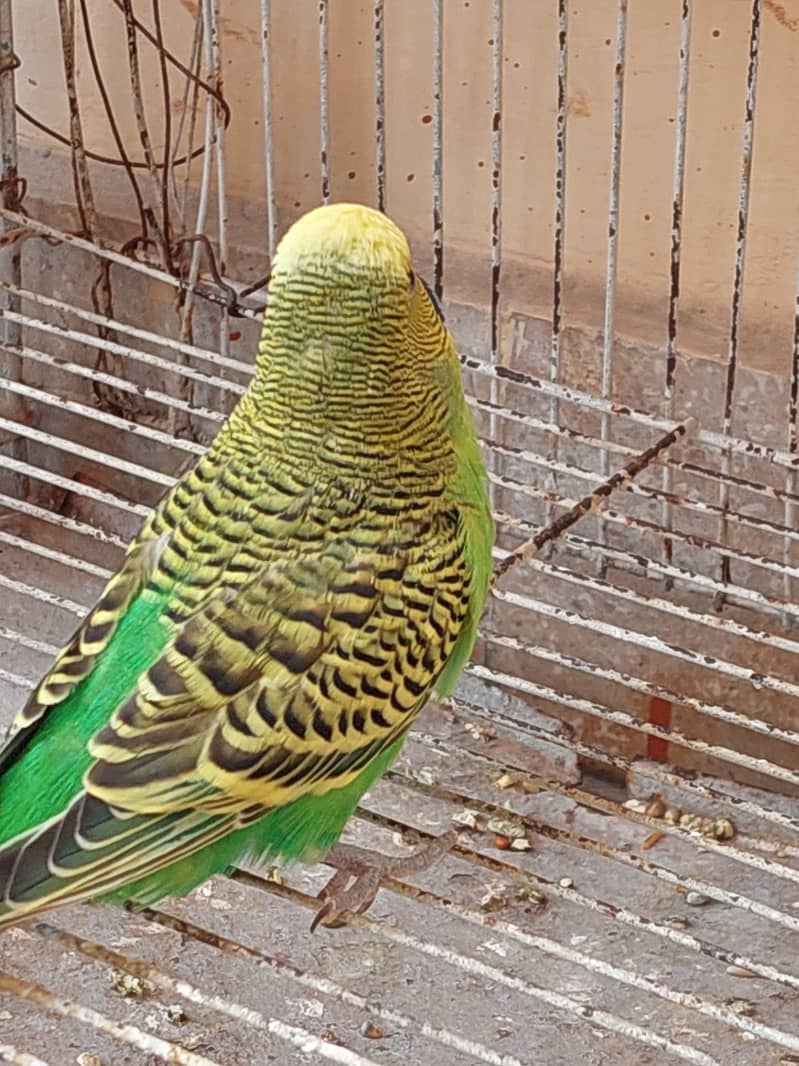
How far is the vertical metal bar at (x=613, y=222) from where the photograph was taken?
2.12 meters

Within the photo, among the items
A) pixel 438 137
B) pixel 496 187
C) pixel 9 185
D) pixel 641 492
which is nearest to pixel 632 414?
pixel 641 492

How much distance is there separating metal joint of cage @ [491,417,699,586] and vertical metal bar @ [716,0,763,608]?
0.23 feet

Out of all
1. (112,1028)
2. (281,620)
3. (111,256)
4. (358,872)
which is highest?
(111,256)

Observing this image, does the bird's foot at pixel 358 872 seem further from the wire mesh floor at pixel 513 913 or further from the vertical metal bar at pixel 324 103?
the vertical metal bar at pixel 324 103

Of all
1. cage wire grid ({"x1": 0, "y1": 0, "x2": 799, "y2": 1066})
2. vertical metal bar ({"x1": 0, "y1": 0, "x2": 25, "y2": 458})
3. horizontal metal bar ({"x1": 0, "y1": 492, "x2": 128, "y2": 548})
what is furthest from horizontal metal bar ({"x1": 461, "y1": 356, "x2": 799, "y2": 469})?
vertical metal bar ({"x1": 0, "y1": 0, "x2": 25, "y2": 458})

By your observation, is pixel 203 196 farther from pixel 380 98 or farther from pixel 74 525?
pixel 74 525

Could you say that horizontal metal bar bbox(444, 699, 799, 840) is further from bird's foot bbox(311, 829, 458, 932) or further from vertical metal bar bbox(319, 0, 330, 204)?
vertical metal bar bbox(319, 0, 330, 204)

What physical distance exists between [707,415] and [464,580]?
86 centimetres

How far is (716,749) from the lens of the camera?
1829 millimetres

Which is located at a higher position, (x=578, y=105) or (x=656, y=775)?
(x=578, y=105)

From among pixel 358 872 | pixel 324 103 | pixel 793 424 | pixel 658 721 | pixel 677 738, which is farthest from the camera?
pixel 658 721

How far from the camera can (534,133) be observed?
2.36 m

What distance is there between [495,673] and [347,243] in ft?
2.44

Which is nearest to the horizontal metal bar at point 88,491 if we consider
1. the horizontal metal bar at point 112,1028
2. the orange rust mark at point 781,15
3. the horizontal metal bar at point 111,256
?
the horizontal metal bar at point 111,256
